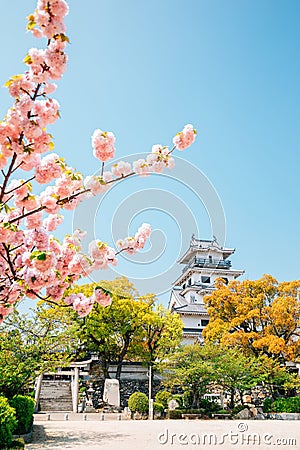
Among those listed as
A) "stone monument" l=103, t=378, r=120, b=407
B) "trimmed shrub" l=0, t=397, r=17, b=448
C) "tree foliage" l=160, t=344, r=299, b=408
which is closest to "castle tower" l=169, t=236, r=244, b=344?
"stone monument" l=103, t=378, r=120, b=407

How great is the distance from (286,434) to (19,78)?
9.73 m

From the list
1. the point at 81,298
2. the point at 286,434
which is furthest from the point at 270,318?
the point at 81,298

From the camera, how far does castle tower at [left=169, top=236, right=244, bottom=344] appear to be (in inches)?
1018

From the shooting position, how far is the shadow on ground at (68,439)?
25.4ft

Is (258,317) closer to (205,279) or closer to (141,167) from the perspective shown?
(205,279)

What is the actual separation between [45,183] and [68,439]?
7.58 m

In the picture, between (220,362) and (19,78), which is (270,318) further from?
(19,78)

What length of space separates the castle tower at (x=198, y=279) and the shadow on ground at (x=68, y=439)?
15.0m

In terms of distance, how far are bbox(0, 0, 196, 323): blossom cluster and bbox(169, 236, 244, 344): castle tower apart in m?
22.1

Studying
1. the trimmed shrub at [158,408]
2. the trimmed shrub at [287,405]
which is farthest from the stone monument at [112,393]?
the trimmed shrub at [287,405]

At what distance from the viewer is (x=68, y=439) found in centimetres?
871

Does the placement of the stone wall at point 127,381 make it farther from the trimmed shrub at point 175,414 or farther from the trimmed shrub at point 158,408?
the trimmed shrub at point 175,414

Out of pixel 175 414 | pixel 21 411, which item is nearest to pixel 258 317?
pixel 175 414

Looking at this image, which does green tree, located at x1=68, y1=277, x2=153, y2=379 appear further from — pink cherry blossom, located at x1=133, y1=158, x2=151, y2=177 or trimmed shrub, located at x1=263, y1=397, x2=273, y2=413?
pink cherry blossom, located at x1=133, y1=158, x2=151, y2=177
